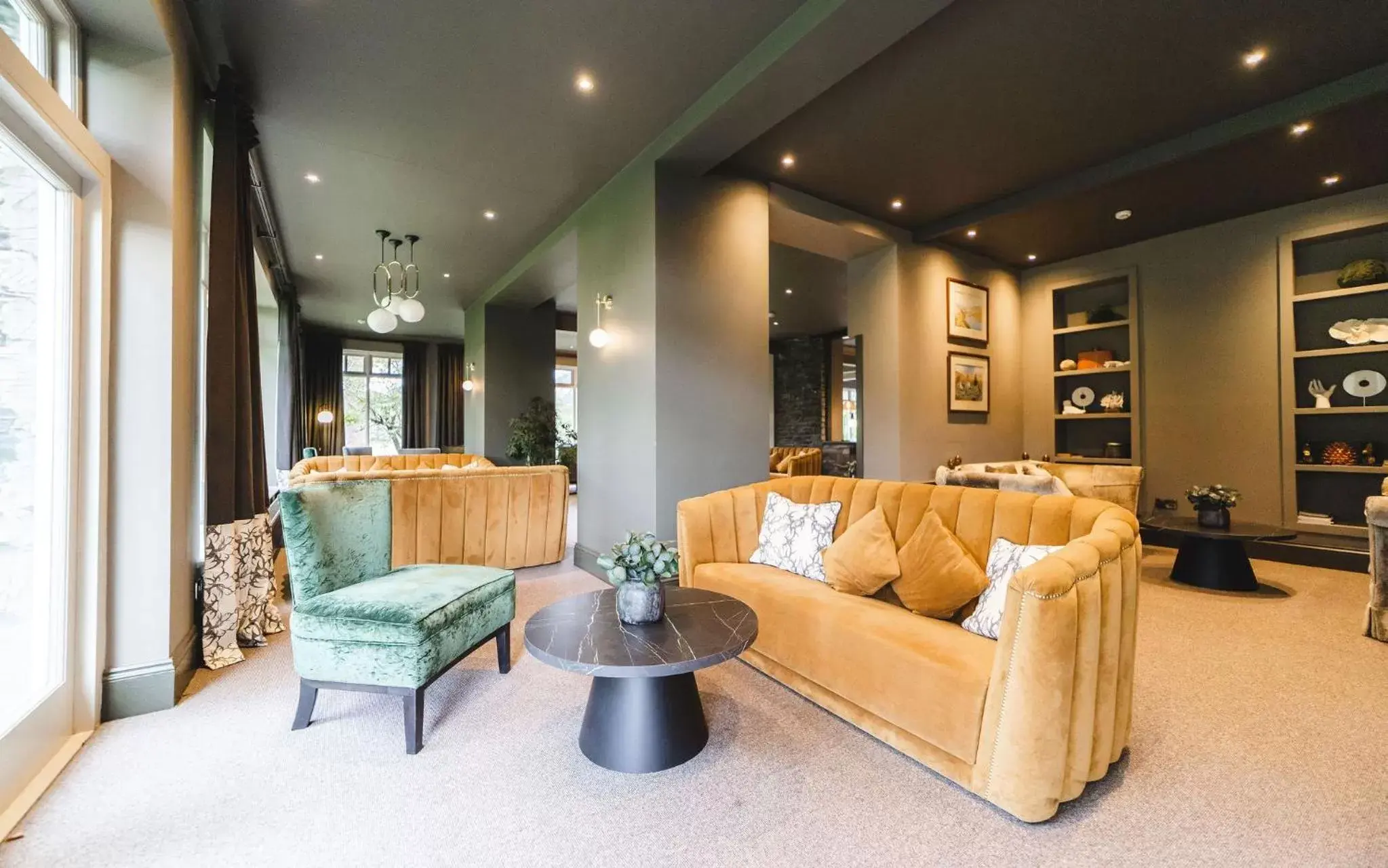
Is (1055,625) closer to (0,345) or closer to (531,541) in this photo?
(0,345)

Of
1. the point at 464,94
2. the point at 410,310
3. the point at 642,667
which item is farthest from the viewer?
the point at 410,310

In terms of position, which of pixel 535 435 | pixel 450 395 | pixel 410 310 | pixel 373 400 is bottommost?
pixel 535 435

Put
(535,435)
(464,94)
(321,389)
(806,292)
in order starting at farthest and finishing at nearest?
(321,389), (535,435), (806,292), (464,94)

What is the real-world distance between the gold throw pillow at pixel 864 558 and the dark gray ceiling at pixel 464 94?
99.9 inches

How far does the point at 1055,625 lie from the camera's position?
1.54 m

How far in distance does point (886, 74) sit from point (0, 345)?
4.05 meters

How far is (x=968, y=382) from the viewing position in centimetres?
627

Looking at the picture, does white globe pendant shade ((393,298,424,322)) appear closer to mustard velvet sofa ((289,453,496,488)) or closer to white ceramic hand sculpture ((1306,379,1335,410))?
mustard velvet sofa ((289,453,496,488))

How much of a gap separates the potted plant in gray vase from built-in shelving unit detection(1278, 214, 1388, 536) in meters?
6.20

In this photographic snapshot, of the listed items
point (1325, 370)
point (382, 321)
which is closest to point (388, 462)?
point (382, 321)

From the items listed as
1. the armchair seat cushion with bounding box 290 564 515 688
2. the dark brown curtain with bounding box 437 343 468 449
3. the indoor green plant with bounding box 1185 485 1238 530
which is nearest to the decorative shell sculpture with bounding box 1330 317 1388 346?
the indoor green plant with bounding box 1185 485 1238 530

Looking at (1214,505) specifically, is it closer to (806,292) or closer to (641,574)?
(641,574)

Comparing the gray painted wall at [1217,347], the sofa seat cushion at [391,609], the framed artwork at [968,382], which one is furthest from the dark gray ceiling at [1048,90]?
the sofa seat cushion at [391,609]

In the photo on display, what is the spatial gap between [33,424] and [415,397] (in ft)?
34.8
